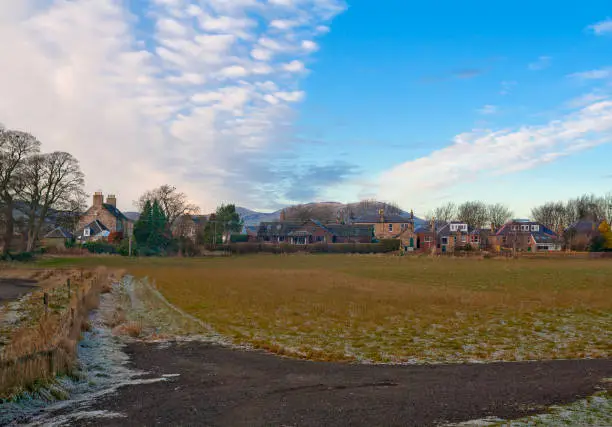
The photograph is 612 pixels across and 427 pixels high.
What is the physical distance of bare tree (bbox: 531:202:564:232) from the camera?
150 meters

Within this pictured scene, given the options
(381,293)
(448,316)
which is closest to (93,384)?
(448,316)

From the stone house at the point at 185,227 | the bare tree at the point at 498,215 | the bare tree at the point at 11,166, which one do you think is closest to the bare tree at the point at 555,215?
the bare tree at the point at 498,215

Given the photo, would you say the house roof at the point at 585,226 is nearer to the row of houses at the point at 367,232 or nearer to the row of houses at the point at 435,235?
the row of houses at the point at 367,232

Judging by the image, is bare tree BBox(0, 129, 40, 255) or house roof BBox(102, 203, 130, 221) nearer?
bare tree BBox(0, 129, 40, 255)

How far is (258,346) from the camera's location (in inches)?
645

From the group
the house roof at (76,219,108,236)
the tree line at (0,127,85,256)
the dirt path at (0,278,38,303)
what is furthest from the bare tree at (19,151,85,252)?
the house roof at (76,219,108,236)

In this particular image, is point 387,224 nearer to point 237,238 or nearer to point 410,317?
point 237,238

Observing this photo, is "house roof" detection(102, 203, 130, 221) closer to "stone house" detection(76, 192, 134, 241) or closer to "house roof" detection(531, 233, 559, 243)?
"stone house" detection(76, 192, 134, 241)

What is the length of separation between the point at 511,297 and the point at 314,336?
16.5 meters

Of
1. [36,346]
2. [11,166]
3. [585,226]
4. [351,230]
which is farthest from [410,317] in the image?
[585,226]

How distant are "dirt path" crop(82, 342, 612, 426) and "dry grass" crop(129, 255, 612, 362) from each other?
1.77 meters

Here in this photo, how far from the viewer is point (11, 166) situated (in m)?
59.3

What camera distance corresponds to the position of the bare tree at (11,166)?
192 feet

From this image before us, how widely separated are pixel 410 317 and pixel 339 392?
1260 centimetres
